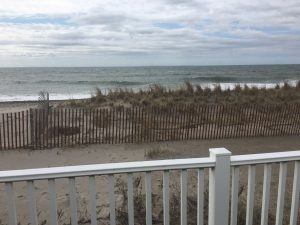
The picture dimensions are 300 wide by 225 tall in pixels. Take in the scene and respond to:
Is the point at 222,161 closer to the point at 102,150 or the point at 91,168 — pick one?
the point at 91,168

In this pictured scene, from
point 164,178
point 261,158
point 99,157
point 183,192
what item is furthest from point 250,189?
point 99,157

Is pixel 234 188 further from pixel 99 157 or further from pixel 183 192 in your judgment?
pixel 99 157

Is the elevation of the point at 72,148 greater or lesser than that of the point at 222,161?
lesser

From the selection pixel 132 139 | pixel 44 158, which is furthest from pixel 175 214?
pixel 132 139

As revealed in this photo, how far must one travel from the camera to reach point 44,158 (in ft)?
28.9

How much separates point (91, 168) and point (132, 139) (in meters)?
8.32

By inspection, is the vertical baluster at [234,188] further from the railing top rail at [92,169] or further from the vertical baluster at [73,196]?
the vertical baluster at [73,196]

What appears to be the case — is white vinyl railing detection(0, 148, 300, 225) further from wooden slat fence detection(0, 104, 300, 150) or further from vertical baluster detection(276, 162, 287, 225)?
wooden slat fence detection(0, 104, 300, 150)

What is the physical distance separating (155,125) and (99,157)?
274cm

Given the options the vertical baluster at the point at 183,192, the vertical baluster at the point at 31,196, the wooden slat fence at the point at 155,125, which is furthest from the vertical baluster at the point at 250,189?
the wooden slat fence at the point at 155,125

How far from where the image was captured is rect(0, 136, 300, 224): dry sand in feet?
18.1

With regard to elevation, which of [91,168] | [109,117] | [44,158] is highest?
[91,168]

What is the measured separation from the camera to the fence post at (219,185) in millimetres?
2176

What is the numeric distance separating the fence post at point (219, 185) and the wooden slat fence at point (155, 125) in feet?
26.5
